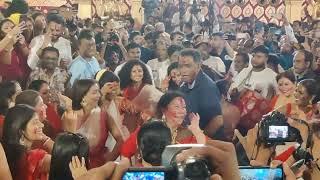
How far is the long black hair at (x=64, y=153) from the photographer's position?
4121 mm

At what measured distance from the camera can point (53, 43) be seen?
4.33 m

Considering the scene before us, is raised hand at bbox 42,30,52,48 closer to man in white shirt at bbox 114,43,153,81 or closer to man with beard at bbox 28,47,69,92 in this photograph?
man with beard at bbox 28,47,69,92

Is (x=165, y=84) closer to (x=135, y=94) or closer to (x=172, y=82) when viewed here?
(x=172, y=82)

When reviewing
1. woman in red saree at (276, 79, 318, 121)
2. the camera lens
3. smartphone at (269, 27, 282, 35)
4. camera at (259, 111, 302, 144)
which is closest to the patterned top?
camera at (259, 111, 302, 144)

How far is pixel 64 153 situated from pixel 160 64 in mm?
848

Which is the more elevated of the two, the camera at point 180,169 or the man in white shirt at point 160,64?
the man in white shirt at point 160,64

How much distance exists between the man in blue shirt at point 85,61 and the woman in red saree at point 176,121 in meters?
0.45

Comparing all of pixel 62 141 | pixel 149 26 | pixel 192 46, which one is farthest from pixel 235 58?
pixel 62 141

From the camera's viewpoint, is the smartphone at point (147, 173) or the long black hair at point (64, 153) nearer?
the smartphone at point (147, 173)

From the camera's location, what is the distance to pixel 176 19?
4.84 m

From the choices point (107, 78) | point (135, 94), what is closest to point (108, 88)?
point (107, 78)

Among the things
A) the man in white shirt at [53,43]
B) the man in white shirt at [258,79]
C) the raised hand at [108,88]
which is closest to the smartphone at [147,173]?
the raised hand at [108,88]

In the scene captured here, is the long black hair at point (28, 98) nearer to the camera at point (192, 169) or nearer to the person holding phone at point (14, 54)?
the person holding phone at point (14, 54)

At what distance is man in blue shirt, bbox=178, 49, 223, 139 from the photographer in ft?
14.5
